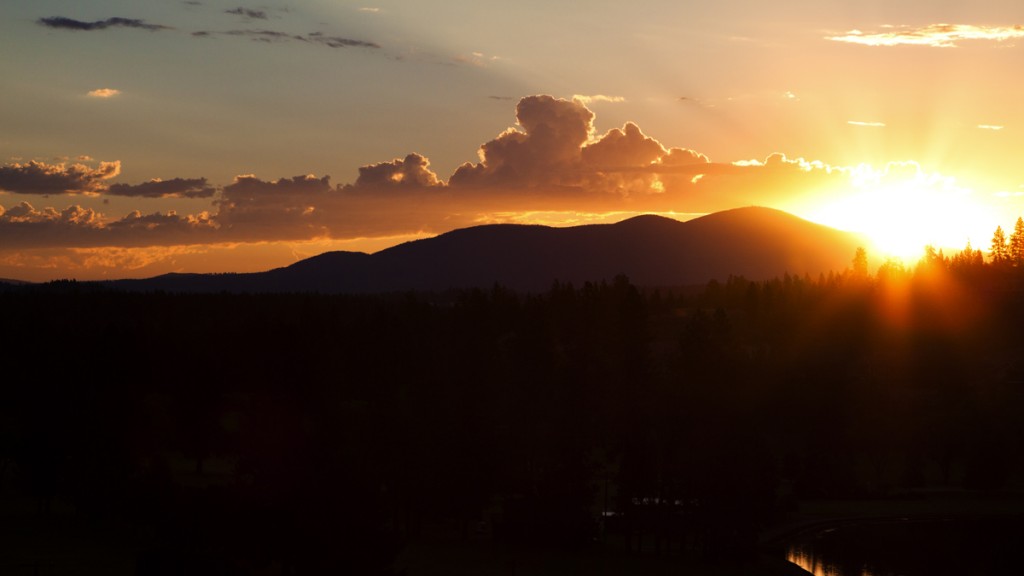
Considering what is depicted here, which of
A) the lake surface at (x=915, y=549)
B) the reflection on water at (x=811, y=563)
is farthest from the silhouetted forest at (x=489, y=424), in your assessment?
the lake surface at (x=915, y=549)

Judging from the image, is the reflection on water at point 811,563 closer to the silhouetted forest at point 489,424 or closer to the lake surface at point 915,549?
the lake surface at point 915,549

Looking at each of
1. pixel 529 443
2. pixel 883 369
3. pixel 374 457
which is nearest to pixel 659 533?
pixel 374 457

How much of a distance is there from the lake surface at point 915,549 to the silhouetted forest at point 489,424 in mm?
5565

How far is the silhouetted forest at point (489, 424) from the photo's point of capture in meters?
55.7

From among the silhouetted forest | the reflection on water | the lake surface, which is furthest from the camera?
the lake surface

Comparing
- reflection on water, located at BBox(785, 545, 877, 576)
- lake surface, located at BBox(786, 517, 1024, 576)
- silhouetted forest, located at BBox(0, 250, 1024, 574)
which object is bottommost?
lake surface, located at BBox(786, 517, 1024, 576)

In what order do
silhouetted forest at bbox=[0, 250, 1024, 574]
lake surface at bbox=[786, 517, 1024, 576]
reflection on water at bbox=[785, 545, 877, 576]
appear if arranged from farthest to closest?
lake surface at bbox=[786, 517, 1024, 576], reflection on water at bbox=[785, 545, 877, 576], silhouetted forest at bbox=[0, 250, 1024, 574]

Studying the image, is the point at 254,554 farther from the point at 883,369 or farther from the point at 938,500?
the point at 883,369

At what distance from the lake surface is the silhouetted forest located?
5.56 meters

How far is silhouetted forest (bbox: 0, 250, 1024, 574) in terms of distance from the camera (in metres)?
55.7

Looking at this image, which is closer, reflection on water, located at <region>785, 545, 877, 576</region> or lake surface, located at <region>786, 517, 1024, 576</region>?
reflection on water, located at <region>785, 545, 877, 576</region>

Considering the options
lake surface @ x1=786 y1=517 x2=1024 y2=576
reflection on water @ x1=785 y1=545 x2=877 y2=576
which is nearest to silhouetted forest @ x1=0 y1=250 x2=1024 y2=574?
reflection on water @ x1=785 y1=545 x2=877 y2=576

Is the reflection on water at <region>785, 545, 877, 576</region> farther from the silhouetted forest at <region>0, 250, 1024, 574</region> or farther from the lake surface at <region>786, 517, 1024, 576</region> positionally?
the silhouetted forest at <region>0, 250, 1024, 574</region>

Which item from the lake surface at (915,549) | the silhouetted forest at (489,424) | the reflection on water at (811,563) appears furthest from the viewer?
the lake surface at (915,549)
